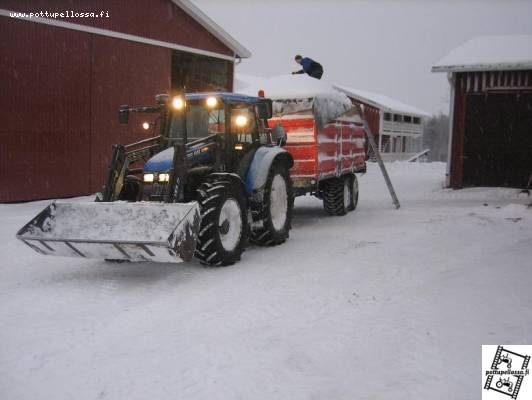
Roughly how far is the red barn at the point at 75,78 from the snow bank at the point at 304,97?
4.81 m

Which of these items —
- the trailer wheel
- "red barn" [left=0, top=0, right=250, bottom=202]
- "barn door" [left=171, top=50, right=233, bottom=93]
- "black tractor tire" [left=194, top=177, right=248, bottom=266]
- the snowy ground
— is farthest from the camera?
"barn door" [left=171, top=50, right=233, bottom=93]

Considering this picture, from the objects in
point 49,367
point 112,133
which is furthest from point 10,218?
point 49,367

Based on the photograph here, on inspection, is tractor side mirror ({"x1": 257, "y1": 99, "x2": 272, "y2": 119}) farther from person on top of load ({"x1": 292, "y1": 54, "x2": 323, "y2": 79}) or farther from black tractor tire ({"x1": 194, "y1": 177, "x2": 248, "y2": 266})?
person on top of load ({"x1": 292, "y1": 54, "x2": 323, "y2": 79})

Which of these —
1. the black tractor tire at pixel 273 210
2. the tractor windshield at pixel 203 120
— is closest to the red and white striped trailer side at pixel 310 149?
the black tractor tire at pixel 273 210

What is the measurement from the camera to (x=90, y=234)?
5.79 m

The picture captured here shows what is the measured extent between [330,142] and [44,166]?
20.4 ft

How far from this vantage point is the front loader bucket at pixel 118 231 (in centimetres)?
550

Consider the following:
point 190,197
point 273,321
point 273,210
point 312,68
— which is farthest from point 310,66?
point 273,321

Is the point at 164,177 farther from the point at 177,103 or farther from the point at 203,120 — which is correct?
the point at 203,120

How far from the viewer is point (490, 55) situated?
50.8 ft

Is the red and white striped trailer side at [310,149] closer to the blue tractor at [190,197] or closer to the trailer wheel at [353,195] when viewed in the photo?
the blue tractor at [190,197]

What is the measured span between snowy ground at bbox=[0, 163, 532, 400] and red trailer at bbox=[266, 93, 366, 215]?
1924 mm

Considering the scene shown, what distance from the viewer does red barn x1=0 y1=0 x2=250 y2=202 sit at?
11.1m

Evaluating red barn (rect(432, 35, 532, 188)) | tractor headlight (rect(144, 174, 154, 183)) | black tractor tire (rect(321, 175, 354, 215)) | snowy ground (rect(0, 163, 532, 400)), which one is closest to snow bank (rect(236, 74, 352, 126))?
black tractor tire (rect(321, 175, 354, 215))
